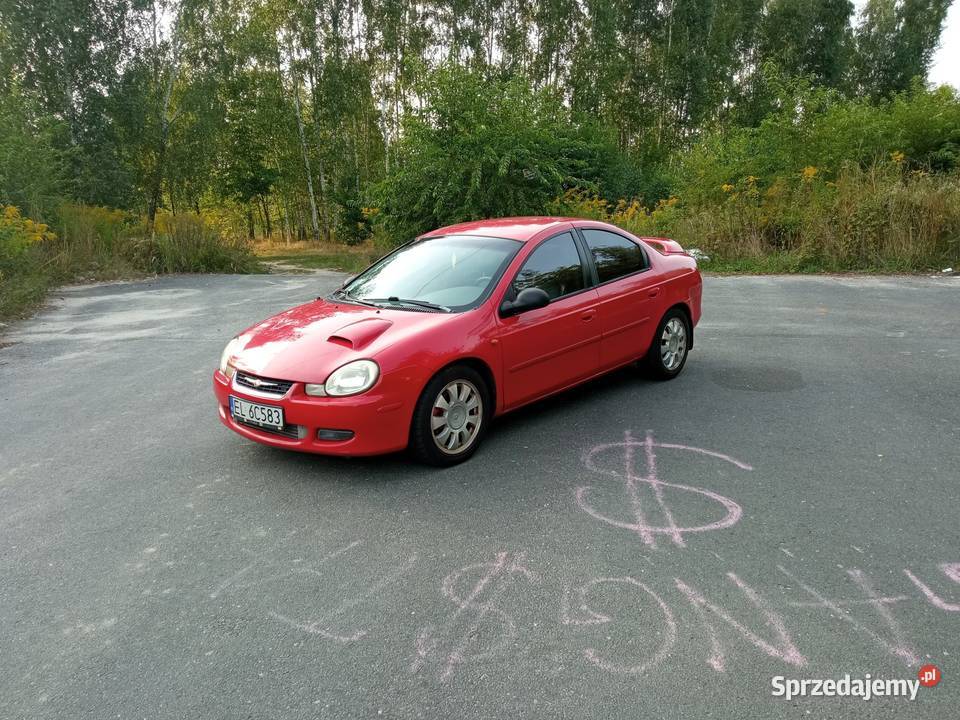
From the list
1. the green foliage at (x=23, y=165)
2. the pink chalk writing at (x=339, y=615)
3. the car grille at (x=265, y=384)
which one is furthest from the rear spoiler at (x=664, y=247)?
the green foliage at (x=23, y=165)

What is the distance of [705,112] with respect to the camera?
37.5m

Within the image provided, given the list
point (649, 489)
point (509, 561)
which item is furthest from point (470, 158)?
point (509, 561)

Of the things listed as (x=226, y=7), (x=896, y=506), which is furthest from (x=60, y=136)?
(x=896, y=506)

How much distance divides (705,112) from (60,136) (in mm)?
29230

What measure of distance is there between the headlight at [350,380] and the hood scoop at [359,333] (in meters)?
0.20

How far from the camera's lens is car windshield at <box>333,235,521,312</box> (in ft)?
17.5

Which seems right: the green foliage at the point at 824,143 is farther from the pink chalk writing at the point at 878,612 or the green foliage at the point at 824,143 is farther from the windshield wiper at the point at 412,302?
the pink chalk writing at the point at 878,612

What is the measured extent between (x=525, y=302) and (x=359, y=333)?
1.20m

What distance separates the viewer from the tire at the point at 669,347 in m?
6.69

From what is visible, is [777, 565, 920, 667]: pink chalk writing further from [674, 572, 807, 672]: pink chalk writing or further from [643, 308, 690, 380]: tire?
[643, 308, 690, 380]: tire

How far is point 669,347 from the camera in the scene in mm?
6840
